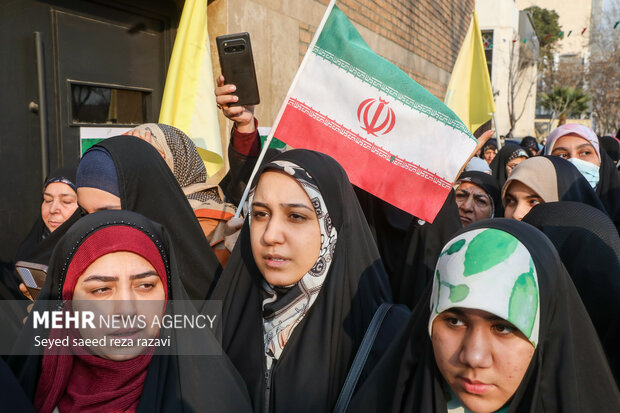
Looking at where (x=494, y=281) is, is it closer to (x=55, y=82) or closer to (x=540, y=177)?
(x=540, y=177)

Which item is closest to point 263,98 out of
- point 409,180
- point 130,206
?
point 409,180

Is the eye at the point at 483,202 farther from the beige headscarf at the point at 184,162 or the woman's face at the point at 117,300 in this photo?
the woman's face at the point at 117,300

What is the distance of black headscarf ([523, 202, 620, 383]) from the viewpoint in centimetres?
182

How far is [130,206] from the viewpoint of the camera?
2.17 meters

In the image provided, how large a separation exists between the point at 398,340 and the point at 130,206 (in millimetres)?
1238

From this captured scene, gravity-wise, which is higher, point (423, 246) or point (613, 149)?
point (613, 149)

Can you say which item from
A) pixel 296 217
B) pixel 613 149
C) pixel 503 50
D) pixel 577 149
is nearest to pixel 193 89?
pixel 296 217

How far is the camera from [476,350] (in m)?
1.30

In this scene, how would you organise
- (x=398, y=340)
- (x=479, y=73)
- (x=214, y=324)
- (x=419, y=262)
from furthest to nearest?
(x=479, y=73)
(x=419, y=262)
(x=214, y=324)
(x=398, y=340)

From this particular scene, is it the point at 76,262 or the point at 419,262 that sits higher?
the point at 76,262

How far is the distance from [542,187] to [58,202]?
2754 millimetres

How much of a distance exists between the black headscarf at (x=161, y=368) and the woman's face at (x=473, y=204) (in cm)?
246

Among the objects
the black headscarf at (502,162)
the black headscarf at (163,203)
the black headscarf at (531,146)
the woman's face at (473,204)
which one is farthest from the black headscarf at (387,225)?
the black headscarf at (531,146)

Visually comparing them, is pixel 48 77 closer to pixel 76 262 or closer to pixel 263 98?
pixel 263 98
